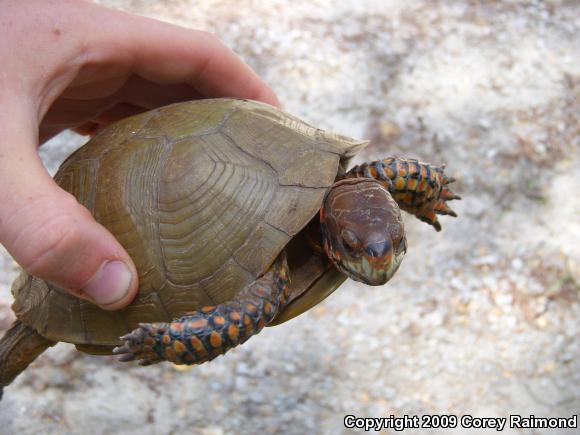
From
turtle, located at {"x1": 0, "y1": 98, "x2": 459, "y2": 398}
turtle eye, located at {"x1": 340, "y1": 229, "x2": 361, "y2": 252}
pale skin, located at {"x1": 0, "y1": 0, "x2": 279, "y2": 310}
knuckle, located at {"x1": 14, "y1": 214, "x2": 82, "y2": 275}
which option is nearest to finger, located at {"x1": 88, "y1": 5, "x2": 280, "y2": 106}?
pale skin, located at {"x1": 0, "y1": 0, "x2": 279, "y2": 310}

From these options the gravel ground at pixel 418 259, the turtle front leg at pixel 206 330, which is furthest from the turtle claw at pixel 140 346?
the gravel ground at pixel 418 259

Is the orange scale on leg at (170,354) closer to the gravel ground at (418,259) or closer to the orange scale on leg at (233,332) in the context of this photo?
the orange scale on leg at (233,332)

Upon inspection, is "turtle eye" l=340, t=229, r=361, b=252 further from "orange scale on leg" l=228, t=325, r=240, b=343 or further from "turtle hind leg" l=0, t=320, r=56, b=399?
"turtle hind leg" l=0, t=320, r=56, b=399

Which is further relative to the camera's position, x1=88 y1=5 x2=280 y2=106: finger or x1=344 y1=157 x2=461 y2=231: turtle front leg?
x1=88 y1=5 x2=280 y2=106: finger

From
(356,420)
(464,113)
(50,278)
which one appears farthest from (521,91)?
(50,278)

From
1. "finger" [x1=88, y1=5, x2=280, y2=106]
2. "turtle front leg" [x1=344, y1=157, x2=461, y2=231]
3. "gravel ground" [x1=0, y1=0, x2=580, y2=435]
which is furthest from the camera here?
"gravel ground" [x1=0, y1=0, x2=580, y2=435]

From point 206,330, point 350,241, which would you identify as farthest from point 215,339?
point 350,241
